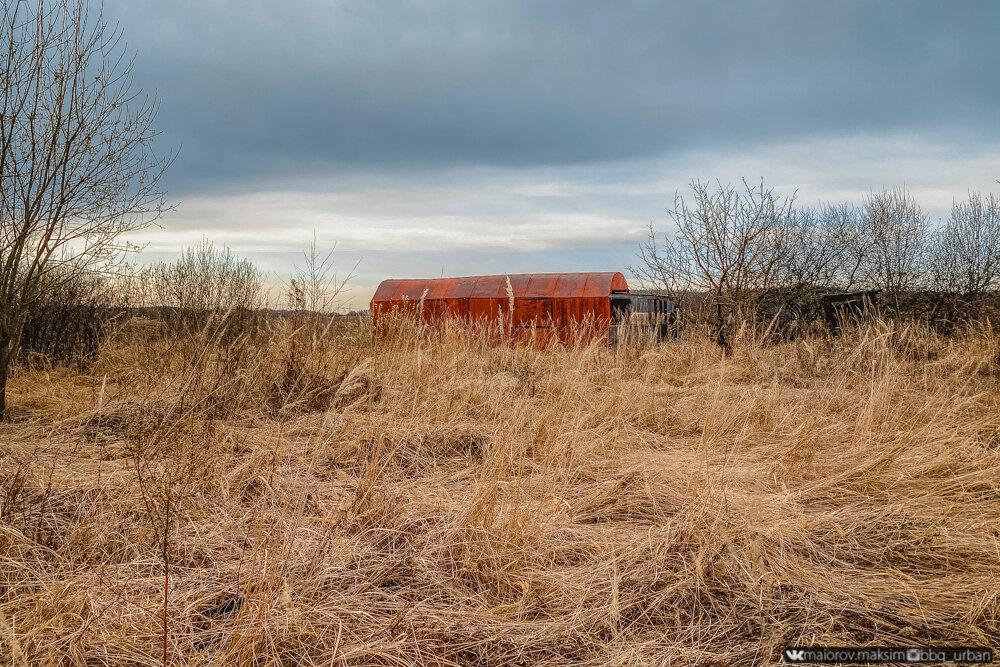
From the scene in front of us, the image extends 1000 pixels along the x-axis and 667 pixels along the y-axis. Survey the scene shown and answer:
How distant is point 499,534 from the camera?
2.69 metres

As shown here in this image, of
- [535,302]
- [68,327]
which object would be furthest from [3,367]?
[535,302]

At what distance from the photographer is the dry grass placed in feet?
7.00

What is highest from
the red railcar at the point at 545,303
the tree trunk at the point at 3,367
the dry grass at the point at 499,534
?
the red railcar at the point at 545,303

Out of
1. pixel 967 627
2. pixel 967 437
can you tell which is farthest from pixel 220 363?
pixel 967 437

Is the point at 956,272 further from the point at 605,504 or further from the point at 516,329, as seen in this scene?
the point at 605,504

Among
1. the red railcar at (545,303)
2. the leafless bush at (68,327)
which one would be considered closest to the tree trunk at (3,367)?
the leafless bush at (68,327)

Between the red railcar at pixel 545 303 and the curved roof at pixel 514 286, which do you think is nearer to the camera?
the red railcar at pixel 545 303

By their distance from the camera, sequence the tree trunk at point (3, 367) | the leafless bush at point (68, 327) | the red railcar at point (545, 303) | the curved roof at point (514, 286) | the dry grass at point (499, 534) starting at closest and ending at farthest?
the dry grass at point (499, 534)
the tree trunk at point (3, 367)
the leafless bush at point (68, 327)
the red railcar at point (545, 303)
the curved roof at point (514, 286)

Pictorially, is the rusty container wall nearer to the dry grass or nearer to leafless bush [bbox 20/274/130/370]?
A: leafless bush [bbox 20/274/130/370]

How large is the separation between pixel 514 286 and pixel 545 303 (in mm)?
769

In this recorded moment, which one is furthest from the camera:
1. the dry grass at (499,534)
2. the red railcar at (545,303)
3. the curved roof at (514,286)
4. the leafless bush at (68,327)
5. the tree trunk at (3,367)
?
the curved roof at (514,286)

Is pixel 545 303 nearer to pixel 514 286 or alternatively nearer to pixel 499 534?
pixel 514 286

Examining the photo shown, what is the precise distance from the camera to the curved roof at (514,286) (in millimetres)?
10844

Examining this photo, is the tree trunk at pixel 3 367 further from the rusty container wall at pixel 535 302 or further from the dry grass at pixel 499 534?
the rusty container wall at pixel 535 302
